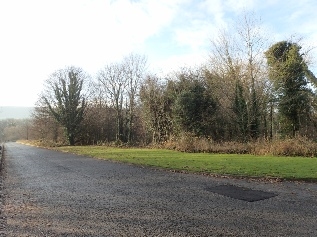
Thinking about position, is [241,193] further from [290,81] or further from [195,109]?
[290,81]

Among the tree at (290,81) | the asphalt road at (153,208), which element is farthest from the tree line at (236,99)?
the asphalt road at (153,208)

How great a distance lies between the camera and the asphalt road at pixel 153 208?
16.0ft

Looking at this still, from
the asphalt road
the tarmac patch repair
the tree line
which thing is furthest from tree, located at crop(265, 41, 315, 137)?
the tarmac patch repair

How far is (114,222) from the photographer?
5.29 m

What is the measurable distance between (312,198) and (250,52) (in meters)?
18.9

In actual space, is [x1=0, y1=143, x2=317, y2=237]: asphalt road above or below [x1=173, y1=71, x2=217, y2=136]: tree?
below

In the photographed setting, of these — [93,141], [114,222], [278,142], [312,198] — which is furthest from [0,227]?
[93,141]

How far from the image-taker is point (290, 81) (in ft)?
83.9

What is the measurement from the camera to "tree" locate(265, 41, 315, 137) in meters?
25.1

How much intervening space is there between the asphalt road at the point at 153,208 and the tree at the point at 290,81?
1872 centimetres

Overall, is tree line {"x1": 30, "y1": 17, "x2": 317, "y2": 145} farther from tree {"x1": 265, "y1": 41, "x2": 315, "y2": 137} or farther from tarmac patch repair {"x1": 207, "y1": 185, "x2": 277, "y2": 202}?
tarmac patch repair {"x1": 207, "y1": 185, "x2": 277, "y2": 202}

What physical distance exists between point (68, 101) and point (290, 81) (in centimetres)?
2490

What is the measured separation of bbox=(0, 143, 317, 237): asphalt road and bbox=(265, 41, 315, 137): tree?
18720 millimetres

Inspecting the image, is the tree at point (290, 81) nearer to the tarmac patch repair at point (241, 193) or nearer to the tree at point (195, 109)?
the tree at point (195, 109)
